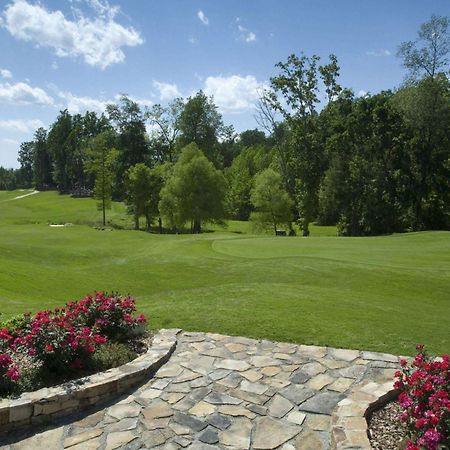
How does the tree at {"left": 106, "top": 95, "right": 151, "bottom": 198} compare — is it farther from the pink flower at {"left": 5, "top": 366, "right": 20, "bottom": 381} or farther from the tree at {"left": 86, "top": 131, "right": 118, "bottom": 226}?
the pink flower at {"left": 5, "top": 366, "right": 20, "bottom": 381}

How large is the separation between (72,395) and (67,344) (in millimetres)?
872

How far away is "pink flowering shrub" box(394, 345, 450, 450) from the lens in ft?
13.1

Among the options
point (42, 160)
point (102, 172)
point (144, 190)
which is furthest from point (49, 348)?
point (42, 160)

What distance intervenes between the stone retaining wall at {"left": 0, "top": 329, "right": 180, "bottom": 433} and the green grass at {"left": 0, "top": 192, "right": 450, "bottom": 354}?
8.12 ft

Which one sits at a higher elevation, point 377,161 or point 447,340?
point 377,161

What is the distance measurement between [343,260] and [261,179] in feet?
95.9

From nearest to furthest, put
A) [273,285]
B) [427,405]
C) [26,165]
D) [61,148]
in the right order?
[427,405] → [273,285] → [61,148] → [26,165]

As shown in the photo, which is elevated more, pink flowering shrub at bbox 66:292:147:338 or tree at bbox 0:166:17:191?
tree at bbox 0:166:17:191

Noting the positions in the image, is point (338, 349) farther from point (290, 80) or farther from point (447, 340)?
point (290, 80)

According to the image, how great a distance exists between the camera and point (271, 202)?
44750mm

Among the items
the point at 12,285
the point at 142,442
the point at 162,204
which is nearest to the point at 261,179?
the point at 162,204

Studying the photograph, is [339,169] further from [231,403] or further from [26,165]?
[26,165]

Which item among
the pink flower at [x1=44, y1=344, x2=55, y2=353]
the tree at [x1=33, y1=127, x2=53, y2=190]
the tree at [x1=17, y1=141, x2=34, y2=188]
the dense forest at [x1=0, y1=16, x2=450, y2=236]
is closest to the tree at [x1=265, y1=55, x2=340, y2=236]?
the dense forest at [x1=0, y1=16, x2=450, y2=236]

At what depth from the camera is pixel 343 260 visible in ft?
56.9
